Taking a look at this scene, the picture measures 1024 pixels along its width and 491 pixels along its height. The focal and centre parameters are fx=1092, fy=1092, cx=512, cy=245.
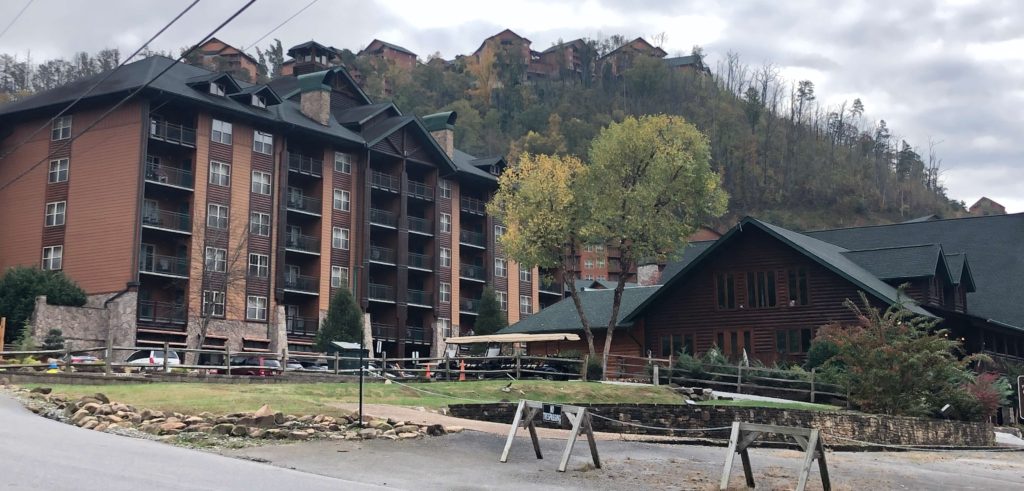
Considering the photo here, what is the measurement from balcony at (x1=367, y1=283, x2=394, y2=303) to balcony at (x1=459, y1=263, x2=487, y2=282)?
7800 mm

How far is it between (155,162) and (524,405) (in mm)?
49896

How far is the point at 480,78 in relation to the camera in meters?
163

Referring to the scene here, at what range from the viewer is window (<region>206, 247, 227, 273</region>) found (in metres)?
63.9

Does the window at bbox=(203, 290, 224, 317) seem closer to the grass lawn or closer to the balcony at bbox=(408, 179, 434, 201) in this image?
the balcony at bbox=(408, 179, 434, 201)

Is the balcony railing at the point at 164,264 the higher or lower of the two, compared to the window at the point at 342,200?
lower

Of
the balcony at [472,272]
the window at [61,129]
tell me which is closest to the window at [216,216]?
the window at [61,129]

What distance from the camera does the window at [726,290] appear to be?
171 feet

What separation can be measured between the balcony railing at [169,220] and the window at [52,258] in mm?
5431

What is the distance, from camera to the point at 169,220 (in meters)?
63.4

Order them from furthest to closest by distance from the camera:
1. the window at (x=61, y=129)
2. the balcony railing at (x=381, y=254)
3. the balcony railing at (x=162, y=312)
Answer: the balcony railing at (x=381, y=254), the window at (x=61, y=129), the balcony railing at (x=162, y=312)

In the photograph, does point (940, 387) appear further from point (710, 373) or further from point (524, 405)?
point (524, 405)

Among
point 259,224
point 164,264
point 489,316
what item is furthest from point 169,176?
point 489,316

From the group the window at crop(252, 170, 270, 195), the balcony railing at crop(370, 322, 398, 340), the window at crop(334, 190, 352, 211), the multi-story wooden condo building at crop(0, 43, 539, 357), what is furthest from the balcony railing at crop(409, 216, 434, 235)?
the window at crop(252, 170, 270, 195)

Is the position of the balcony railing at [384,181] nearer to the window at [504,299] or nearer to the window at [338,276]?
the window at [338,276]
